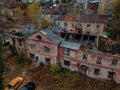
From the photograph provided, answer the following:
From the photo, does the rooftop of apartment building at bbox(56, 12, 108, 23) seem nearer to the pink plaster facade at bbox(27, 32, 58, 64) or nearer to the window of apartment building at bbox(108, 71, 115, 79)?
the pink plaster facade at bbox(27, 32, 58, 64)

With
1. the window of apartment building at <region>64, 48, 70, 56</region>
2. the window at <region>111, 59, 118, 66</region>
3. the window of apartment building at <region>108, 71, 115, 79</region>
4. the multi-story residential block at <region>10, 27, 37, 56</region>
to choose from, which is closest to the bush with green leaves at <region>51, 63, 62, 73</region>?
the window of apartment building at <region>64, 48, 70, 56</region>

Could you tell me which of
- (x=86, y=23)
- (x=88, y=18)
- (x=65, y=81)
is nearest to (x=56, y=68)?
(x=65, y=81)

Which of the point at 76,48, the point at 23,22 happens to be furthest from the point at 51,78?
the point at 23,22

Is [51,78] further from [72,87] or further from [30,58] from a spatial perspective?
[30,58]

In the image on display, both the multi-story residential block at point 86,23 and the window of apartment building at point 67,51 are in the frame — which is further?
the multi-story residential block at point 86,23

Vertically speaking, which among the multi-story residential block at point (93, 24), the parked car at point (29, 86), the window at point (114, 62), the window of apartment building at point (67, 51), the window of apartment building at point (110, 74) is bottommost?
the parked car at point (29, 86)

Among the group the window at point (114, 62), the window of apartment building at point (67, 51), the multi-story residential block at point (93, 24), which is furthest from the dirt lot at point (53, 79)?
the multi-story residential block at point (93, 24)

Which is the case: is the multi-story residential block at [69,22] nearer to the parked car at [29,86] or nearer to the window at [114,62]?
the window at [114,62]
